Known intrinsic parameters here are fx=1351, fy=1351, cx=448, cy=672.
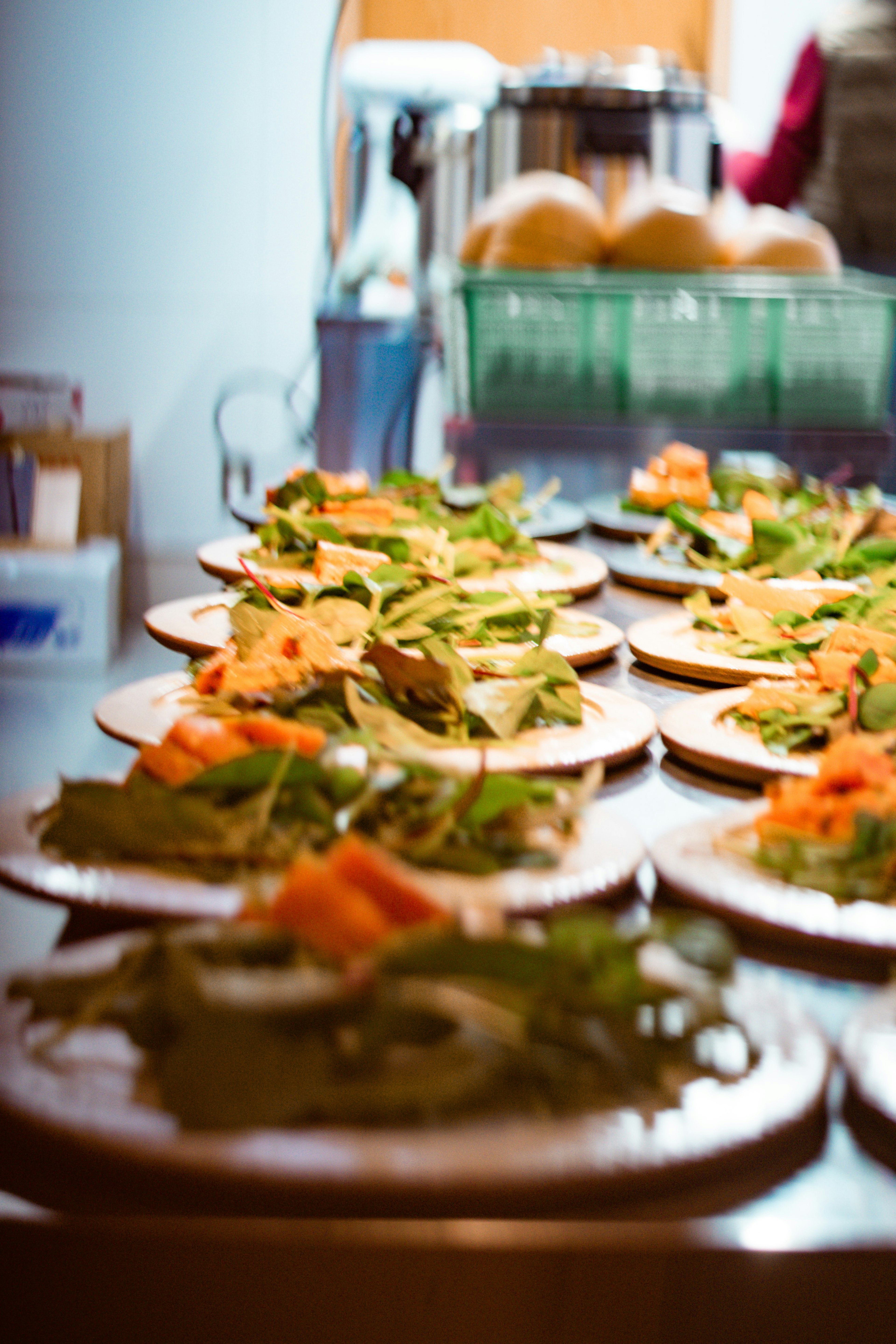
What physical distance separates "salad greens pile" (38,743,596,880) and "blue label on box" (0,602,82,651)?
2782 millimetres

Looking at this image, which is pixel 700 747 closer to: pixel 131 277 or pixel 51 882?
pixel 51 882

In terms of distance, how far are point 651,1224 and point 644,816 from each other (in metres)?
0.43

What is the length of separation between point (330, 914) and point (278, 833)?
16cm

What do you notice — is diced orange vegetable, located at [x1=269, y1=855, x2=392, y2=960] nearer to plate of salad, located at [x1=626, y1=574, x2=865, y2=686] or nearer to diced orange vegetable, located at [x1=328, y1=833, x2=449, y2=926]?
diced orange vegetable, located at [x1=328, y1=833, x2=449, y2=926]

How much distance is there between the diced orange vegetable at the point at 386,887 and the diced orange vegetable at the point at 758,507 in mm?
1130

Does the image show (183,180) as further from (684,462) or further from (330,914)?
(330,914)

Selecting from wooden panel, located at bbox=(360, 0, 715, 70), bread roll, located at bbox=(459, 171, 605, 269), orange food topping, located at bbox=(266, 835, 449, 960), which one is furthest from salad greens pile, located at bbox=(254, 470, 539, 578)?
wooden panel, located at bbox=(360, 0, 715, 70)

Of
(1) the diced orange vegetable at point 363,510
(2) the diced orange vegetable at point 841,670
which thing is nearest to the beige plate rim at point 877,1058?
(2) the diced orange vegetable at point 841,670

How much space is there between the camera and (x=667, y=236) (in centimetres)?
197

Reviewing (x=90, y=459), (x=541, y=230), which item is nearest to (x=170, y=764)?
(x=541, y=230)

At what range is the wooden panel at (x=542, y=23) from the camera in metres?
3.60

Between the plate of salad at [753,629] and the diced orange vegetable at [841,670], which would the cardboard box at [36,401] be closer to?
the plate of salad at [753,629]

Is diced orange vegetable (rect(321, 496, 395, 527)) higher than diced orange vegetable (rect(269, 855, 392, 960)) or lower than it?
higher

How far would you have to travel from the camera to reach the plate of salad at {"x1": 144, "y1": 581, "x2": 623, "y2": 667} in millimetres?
1126
